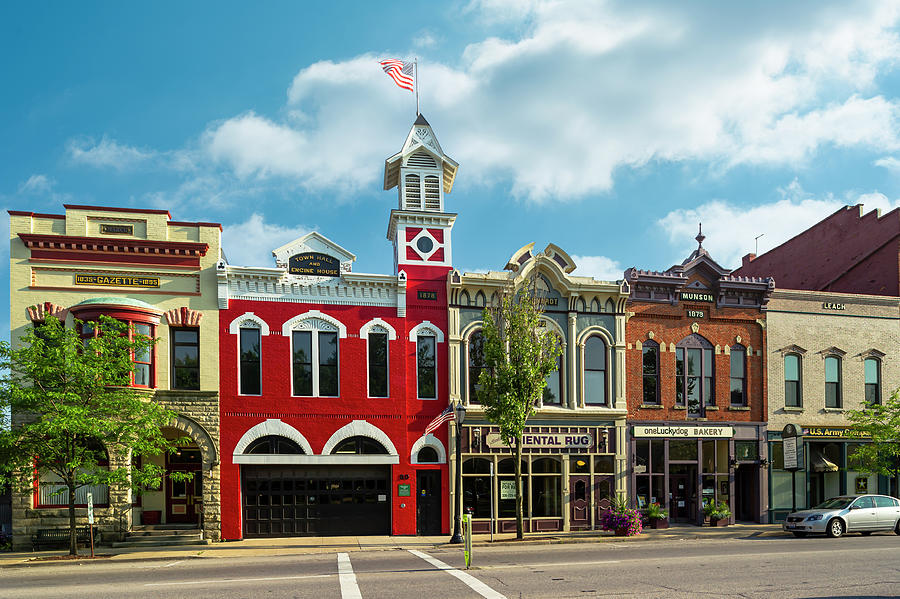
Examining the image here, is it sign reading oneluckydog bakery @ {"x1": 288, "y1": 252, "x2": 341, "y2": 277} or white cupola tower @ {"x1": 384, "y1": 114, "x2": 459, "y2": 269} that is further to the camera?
white cupola tower @ {"x1": 384, "y1": 114, "x2": 459, "y2": 269}

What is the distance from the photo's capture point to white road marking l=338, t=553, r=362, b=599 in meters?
13.9

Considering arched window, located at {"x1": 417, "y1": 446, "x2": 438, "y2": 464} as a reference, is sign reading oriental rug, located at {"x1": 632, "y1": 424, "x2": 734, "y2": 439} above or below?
above

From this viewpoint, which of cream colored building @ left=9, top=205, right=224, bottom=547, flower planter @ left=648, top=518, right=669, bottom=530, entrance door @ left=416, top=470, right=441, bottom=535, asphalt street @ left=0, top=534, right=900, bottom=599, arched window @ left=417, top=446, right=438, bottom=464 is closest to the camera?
asphalt street @ left=0, top=534, right=900, bottom=599

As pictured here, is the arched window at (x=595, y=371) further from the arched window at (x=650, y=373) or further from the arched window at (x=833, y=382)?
the arched window at (x=833, y=382)

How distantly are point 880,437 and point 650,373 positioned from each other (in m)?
8.43

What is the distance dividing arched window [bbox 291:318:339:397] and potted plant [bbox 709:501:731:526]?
1485 centimetres

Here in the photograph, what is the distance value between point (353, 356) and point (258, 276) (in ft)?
14.3

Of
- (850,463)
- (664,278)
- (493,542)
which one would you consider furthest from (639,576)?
(850,463)

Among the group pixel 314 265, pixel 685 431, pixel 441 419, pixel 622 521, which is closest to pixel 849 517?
pixel 685 431

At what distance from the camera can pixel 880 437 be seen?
28.2 metres

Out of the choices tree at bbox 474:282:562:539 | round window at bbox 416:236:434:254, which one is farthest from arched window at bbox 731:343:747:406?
round window at bbox 416:236:434:254

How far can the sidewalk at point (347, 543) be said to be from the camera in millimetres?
22078

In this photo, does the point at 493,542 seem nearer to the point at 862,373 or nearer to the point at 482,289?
the point at 482,289

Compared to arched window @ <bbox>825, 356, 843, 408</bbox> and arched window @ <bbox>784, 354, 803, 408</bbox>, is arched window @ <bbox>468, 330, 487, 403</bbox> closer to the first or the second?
arched window @ <bbox>784, 354, 803, 408</bbox>
